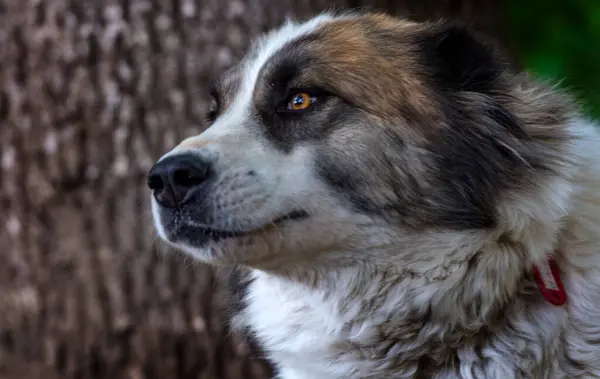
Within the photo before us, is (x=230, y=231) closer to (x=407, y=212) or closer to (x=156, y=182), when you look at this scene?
(x=156, y=182)

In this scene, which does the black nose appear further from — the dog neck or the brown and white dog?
the dog neck

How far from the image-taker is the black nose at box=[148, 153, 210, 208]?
7.08ft

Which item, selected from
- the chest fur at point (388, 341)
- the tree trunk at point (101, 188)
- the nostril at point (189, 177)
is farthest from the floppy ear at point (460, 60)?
the tree trunk at point (101, 188)

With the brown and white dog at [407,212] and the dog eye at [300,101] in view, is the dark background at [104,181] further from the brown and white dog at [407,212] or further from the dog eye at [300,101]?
the dog eye at [300,101]

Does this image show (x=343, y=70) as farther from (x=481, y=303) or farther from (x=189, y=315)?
(x=189, y=315)

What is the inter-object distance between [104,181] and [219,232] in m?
1.41

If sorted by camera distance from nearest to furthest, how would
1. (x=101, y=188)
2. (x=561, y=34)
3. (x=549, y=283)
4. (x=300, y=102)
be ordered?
(x=549, y=283) → (x=300, y=102) → (x=101, y=188) → (x=561, y=34)

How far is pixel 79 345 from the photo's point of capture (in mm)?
3369

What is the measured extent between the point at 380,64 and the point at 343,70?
5.2 inches

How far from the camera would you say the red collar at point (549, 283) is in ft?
7.06

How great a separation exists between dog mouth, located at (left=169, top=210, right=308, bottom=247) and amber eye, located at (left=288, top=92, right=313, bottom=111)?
364mm

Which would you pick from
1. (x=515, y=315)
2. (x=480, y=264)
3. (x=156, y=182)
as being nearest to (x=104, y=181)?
(x=156, y=182)

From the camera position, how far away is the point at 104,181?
3451 millimetres

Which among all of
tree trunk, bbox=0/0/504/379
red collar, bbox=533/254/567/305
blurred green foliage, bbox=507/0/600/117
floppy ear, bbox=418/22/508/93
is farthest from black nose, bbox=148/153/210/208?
blurred green foliage, bbox=507/0/600/117
